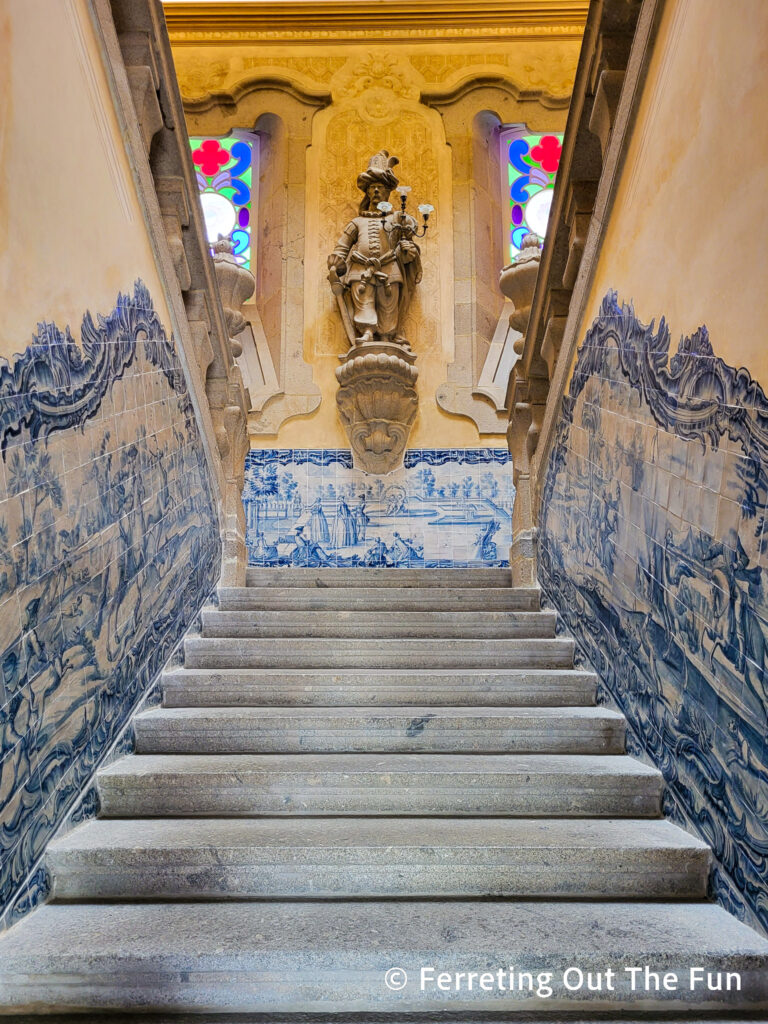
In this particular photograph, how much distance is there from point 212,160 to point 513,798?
307 inches

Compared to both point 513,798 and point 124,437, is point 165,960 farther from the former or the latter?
point 124,437

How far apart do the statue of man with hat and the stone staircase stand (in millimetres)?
4664

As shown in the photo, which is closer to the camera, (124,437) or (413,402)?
(124,437)

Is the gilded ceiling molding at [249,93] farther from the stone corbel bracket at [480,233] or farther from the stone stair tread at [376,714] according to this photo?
the stone stair tread at [376,714]

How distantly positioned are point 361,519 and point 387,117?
4142mm

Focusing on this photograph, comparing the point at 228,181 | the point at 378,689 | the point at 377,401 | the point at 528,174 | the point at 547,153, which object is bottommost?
the point at 378,689

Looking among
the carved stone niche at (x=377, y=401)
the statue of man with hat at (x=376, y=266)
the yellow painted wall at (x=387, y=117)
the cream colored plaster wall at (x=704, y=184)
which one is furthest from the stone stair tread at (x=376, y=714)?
the yellow painted wall at (x=387, y=117)

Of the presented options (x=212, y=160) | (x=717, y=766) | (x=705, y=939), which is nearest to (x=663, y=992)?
(x=705, y=939)

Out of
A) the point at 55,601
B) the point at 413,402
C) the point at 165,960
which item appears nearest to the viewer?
the point at 165,960

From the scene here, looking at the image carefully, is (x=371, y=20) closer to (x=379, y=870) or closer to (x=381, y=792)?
(x=381, y=792)

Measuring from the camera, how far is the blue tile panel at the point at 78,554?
212 cm

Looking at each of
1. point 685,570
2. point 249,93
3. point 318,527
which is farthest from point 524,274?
point 249,93

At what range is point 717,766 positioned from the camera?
2242 millimetres

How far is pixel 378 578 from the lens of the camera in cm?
472
